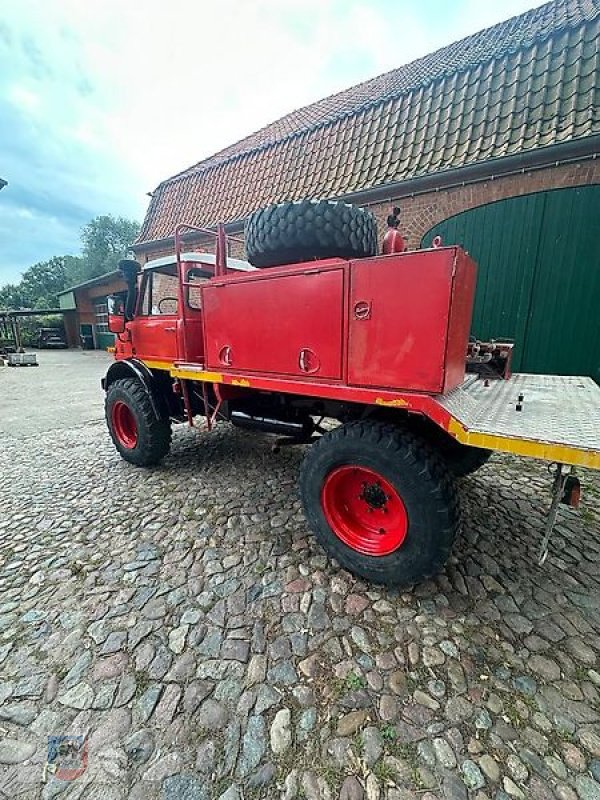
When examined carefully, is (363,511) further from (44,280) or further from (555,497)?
(44,280)

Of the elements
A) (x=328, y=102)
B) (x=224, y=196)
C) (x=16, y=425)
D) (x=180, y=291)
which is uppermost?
(x=328, y=102)

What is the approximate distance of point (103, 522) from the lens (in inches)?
125

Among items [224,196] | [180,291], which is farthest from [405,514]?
[224,196]

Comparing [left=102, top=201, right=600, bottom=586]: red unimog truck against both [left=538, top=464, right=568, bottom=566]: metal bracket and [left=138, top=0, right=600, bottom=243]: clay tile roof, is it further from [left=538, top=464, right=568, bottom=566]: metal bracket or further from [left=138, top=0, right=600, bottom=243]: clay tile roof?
[left=138, top=0, right=600, bottom=243]: clay tile roof

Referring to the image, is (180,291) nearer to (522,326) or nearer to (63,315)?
(522,326)

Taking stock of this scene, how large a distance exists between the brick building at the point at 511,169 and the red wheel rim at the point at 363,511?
536 centimetres

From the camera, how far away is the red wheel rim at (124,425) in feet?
14.5

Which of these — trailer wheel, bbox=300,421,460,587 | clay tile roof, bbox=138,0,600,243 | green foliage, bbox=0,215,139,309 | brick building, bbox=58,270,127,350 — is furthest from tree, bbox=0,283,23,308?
trailer wheel, bbox=300,421,460,587

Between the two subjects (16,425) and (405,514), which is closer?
(405,514)

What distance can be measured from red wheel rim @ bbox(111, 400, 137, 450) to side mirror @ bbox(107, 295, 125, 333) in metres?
0.89

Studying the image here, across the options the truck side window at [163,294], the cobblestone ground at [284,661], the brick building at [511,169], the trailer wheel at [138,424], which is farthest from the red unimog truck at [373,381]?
the brick building at [511,169]

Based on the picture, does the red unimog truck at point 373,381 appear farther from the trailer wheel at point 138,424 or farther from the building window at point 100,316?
the building window at point 100,316

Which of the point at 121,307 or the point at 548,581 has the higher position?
the point at 121,307

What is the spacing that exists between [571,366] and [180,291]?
6371 mm
